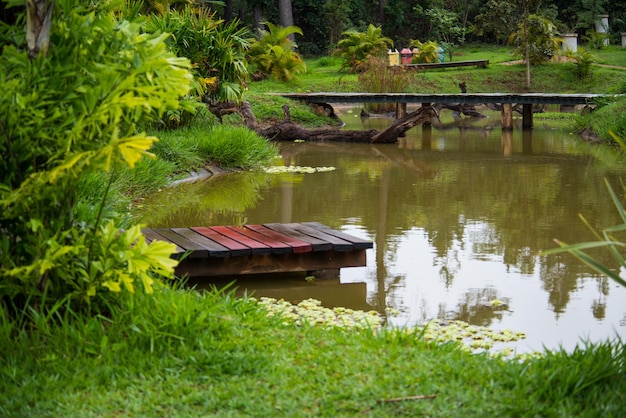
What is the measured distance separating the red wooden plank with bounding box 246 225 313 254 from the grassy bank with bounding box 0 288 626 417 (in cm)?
204

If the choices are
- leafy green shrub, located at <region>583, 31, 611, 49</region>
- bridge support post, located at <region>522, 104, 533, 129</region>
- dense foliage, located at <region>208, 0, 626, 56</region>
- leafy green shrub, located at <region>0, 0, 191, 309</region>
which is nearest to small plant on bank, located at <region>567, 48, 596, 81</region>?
bridge support post, located at <region>522, 104, 533, 129</region>

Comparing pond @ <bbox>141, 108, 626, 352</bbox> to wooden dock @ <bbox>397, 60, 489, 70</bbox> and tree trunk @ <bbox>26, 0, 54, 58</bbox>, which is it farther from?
wooden dock @ <bbox>397, 60, 489, 70</bbox>

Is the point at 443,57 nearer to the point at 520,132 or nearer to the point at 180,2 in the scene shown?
the point at 520,132

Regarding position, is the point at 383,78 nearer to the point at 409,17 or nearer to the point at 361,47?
the point at 361,47

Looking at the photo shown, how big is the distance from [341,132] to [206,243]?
41.8 feet

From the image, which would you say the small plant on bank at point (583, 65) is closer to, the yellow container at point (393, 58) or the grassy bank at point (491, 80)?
the grassy bank at point (491, 80)

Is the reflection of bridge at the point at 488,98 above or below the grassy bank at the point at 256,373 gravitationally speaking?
below

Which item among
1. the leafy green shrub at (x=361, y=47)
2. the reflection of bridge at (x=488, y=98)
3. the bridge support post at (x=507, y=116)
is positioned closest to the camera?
the reflection of bridge at (x=488, y=98)

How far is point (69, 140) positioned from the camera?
13.1 ft

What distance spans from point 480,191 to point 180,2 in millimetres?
10143

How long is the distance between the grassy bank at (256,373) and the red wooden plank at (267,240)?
78.8 inches

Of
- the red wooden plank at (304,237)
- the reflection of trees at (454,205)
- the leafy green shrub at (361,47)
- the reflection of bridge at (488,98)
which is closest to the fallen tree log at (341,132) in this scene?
the reflection of bridge at (488,98)

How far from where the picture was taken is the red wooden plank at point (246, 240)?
21.6 feet

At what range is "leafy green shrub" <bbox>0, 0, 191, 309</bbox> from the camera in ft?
13.3
